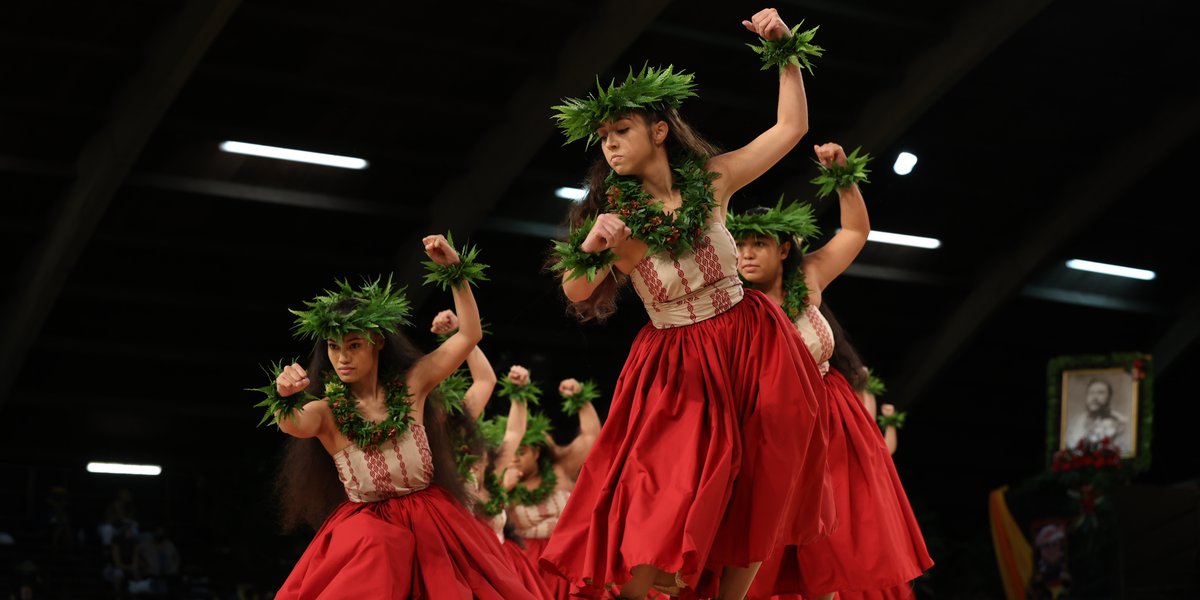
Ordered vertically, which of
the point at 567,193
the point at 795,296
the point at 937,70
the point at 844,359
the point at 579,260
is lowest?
the point at 579,260

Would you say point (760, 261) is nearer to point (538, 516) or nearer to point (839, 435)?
point (839, 435)

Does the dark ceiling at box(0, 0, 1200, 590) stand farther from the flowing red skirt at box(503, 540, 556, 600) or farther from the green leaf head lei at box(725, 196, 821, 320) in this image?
the green leaf head lei at box(725, 196, 821, 320)

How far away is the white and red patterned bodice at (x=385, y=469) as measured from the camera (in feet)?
15.8

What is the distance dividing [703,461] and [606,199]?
2.57 feet

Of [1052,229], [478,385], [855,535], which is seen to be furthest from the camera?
[1052,229]

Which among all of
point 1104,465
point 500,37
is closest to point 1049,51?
point 1104,465

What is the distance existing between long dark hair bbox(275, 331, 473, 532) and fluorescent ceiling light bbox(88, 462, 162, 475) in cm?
1115

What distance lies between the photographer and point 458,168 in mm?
13805

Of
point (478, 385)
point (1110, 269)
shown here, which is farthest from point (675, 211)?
point (1110, 269)

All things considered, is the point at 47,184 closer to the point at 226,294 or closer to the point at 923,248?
the point at 226,294

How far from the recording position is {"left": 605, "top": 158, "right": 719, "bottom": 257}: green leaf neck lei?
3705 mm

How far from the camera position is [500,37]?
1245 cm

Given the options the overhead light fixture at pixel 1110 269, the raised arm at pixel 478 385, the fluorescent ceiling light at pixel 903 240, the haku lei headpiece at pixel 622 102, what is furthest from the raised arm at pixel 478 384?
the overhead light fixture at pixel 1110 269

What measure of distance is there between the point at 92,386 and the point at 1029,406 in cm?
1220
